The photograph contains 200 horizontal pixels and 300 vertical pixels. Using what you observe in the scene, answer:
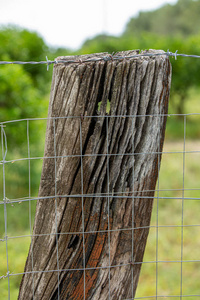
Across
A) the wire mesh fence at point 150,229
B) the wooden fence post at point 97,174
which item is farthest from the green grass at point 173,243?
the wooden fence post at point 97,174

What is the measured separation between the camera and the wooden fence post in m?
1.56

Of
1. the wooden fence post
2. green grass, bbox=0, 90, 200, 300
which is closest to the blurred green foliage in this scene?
green grass, bbox=0, 90, 200, 300

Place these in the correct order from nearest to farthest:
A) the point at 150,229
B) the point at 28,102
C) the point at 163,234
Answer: the point at 163,234 < the point at 150,229 < the point at 28,102

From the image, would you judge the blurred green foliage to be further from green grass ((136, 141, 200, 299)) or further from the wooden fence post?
the wooden fence post

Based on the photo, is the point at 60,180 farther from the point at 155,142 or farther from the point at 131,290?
the point at 131,290

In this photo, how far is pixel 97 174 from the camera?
1.61m

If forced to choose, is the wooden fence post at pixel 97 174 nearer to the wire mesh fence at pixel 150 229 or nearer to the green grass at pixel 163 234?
the wire mesh fence at pixel 150 229

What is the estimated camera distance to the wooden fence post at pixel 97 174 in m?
1.56

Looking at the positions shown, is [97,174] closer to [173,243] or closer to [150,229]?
[173,243]

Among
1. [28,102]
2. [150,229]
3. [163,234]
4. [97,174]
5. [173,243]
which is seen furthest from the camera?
[28,102]

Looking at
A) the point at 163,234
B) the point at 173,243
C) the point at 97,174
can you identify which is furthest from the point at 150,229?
the point at 97,174

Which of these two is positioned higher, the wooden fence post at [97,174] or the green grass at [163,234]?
the wooden fence post at [97,174]

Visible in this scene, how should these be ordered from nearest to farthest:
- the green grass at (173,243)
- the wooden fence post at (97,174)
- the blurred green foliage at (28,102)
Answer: the wooden fence post at (97,174) < the green grass at (173,243) < the blurred green foliage at (28,102)

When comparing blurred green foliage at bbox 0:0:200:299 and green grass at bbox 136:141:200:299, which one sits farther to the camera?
blurred green foliage at bbox 0:0:200:299
